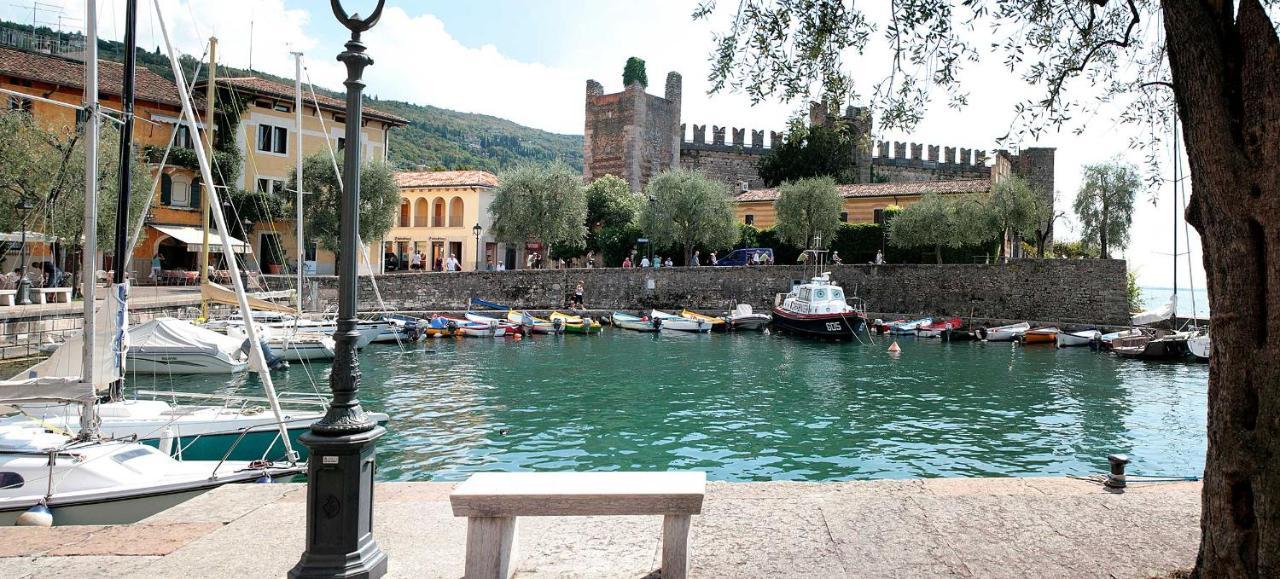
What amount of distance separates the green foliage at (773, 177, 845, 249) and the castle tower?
1305 centimetres

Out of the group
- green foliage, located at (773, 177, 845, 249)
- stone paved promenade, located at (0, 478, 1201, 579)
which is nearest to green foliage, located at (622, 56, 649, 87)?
green foliage, located at (773, 177, 845, 249)

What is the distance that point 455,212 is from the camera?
4800 cm

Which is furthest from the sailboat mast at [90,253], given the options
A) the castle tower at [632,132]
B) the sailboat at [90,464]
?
the castle tower at [632,132]

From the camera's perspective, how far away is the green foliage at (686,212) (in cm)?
4116

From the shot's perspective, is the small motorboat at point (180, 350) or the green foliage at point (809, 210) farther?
the green foliage at point (809, 210)

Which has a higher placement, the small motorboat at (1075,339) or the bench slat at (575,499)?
the bench slat at (575,499)

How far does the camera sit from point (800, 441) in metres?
14.0

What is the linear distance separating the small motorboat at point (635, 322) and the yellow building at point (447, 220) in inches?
A: 471

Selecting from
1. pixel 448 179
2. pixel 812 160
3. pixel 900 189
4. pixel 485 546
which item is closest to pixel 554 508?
pixel 485 546

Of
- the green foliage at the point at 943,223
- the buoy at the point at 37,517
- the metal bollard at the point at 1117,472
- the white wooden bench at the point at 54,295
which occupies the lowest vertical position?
the buoy at the point at 37,517

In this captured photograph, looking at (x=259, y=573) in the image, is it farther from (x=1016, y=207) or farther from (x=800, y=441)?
(x=1016, y=207)

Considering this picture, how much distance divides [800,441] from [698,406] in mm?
3785

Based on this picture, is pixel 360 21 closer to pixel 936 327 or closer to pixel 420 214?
pixel 936 327

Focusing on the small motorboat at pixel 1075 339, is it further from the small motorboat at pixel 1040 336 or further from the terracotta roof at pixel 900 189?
the terracotta roof at pixel 900 189
